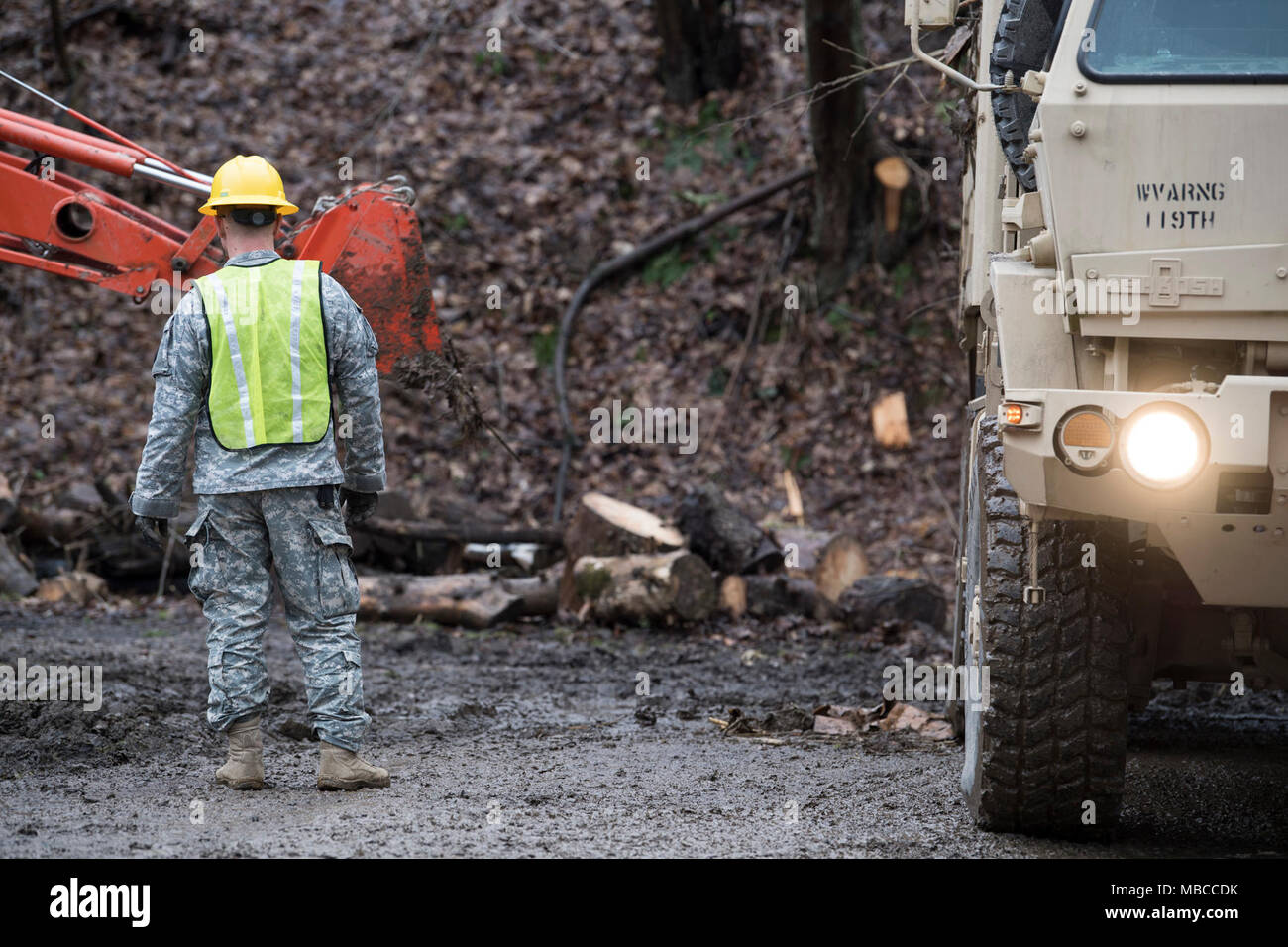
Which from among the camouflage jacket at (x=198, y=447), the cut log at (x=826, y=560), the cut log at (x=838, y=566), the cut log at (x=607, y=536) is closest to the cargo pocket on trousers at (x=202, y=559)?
the camouflage jacket at (x=198, y=447)

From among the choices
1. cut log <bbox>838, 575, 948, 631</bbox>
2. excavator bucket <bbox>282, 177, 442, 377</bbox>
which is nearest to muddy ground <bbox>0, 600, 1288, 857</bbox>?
cut log <bbox>838, 575, 948, 631</bbox>

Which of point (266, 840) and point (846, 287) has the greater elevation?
point (846, 287)

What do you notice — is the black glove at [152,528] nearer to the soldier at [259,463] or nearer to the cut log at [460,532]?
the soldier at [259,463]

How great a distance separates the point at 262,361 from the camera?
193 inches

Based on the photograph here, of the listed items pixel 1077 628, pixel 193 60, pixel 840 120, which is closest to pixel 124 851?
pixel 1077 628

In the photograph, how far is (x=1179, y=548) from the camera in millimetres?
3621

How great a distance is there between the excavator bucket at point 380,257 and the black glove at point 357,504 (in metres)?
1.14

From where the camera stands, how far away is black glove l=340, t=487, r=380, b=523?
5.24 m

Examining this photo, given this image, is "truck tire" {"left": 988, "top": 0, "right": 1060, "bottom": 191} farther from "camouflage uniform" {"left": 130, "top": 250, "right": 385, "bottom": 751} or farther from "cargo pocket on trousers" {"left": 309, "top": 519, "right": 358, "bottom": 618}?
"cargo pocket on trousers" {"left": 309, "top": 519, "right": 358, "bottom": 618}

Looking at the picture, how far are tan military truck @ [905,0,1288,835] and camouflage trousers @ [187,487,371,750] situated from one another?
87.7 inches

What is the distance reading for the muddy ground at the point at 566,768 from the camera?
4293 mm
